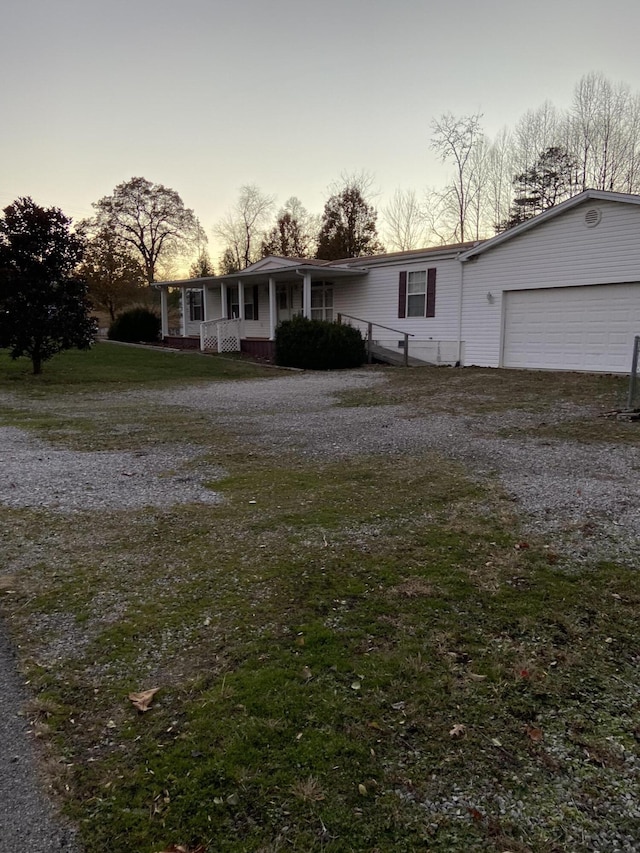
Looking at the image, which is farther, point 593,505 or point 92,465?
point 92,465

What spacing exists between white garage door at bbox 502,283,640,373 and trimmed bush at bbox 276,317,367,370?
14.9 feet

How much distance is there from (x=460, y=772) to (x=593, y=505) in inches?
119

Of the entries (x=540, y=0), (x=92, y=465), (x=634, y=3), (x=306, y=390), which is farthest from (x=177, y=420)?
(x=634, y=3)

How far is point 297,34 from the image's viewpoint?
13.7 metres

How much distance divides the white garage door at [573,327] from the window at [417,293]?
8.32ft

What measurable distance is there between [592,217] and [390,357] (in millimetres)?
6783

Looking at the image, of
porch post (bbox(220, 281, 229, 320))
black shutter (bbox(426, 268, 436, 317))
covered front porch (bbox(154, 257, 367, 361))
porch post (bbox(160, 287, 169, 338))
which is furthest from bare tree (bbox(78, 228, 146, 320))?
black shutter (bbox(426, 268, 436, 317))

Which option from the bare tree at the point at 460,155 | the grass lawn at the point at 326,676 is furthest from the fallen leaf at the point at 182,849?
the bare tree at the point at 460,155

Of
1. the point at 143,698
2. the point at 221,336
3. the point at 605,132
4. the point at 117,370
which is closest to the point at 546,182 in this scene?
the point at 605,132

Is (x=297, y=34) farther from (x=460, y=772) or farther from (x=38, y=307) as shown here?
(x=460, y=772)

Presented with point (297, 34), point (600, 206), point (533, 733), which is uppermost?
point (297, 34)

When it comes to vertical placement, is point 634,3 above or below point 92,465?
above

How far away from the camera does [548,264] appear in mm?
14141

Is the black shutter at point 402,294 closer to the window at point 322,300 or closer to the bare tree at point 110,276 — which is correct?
the window at point 322,300
